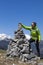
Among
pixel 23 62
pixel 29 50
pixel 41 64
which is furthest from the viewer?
pixel 29 50

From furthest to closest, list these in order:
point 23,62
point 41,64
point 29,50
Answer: point 29,50
point 23,62
point 41,64

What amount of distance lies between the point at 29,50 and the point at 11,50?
5.96ft

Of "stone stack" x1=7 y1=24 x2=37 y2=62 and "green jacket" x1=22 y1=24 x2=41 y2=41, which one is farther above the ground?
"green jacket" x1=22 y1=24 x2=41 y2=41

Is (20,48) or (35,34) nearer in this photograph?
(35,34)

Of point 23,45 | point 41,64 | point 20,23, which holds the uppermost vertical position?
point 20,23

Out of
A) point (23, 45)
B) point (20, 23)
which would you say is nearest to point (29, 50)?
point (23, 45)

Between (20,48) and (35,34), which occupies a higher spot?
(35,34)

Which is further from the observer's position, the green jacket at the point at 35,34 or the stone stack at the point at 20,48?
the stone stack at the point at 20,48

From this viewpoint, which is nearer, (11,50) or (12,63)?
(12,63)

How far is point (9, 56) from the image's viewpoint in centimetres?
2977

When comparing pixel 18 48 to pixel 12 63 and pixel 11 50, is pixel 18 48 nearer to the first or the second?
pixel 11 50

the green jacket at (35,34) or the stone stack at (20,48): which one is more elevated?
the green jacket at (35,34)

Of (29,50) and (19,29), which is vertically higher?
(19,29)

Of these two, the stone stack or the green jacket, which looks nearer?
the green jacket
